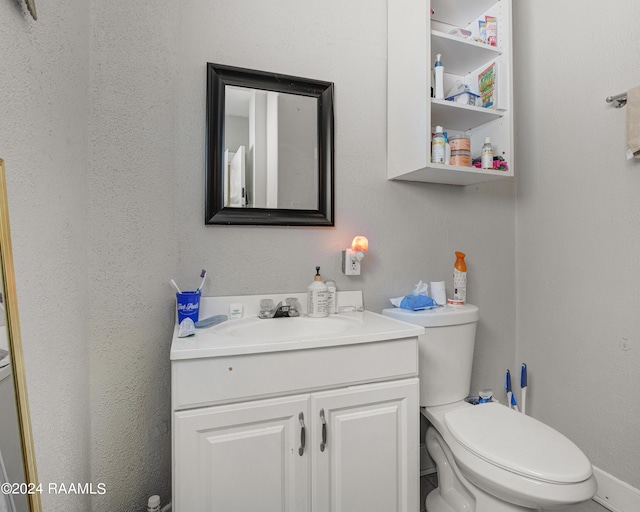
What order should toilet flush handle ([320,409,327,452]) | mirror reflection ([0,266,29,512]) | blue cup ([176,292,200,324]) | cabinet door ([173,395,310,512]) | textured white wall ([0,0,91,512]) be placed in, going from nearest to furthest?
mirror reflection ([0,266,29,512]) < textured white wall ([0,0,91,512]) < cabinet door ([173,395,310,512]) < toilet flush handle ([320,409,327,452]) < blue cup ([176,292,200,324])

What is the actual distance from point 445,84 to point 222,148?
117cm

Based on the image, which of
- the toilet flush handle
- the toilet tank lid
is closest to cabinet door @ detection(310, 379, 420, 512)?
the toilet flush handle

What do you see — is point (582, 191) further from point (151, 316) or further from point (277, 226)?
point (151, 316)

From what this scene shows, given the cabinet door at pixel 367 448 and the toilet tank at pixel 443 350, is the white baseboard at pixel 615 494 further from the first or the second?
the cabinet door at pixel 367 448

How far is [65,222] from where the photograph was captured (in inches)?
35.2

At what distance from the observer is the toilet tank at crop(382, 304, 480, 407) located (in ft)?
4.54

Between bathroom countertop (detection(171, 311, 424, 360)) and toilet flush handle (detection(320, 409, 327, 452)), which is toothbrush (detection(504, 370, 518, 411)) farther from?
toilet flush handle (detection(320, 409, 327, 452))

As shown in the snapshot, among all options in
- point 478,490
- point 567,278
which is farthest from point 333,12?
point 478,490

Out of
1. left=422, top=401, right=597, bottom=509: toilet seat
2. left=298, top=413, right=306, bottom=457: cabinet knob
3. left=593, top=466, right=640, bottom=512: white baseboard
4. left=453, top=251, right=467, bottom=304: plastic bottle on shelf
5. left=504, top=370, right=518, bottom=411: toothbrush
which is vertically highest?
left=453, top=251, right=467, bottom=304: plastic bottle on shelf

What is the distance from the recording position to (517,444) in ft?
3.52

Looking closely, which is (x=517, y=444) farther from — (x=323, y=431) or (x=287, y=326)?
(x=287, y=326)

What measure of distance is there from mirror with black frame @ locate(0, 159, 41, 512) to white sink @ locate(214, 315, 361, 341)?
618 mm

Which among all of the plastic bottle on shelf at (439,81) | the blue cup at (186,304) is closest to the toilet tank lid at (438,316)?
the blue cup at (186,304)

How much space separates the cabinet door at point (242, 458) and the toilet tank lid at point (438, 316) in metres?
0.58
